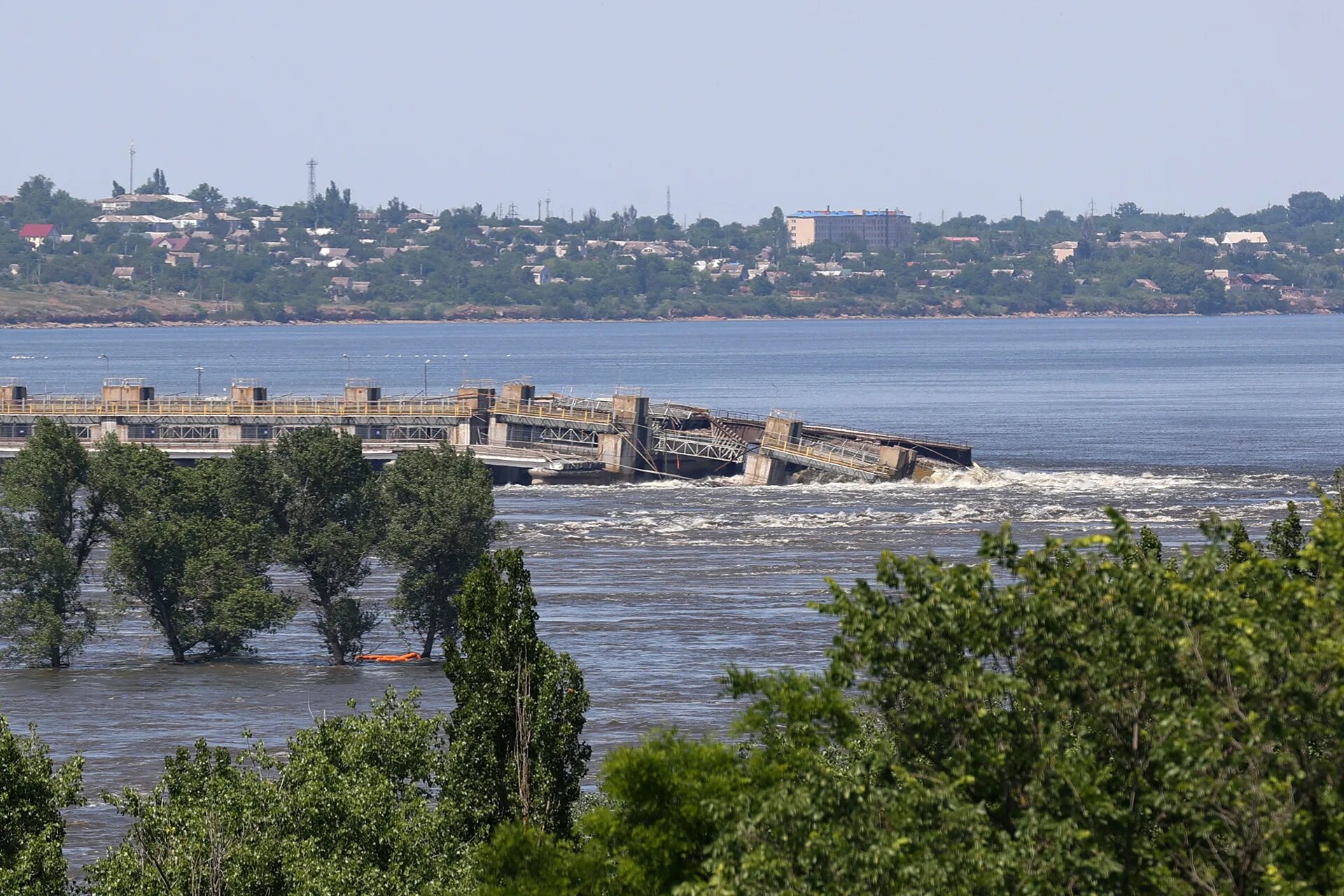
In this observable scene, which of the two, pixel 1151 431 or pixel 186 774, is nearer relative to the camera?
pixel 186 774

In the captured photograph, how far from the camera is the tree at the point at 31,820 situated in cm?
2522

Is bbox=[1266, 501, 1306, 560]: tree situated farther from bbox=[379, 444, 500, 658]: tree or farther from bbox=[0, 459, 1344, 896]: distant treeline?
bbox=[379, 444, 500, 658]: tree

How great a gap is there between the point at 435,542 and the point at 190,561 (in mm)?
7046

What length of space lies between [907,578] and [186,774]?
49.0 ft

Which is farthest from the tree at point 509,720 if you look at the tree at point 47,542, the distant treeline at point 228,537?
the tree at point 47,542

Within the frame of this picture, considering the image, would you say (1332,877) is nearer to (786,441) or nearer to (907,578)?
(907,578)

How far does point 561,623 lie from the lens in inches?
2499

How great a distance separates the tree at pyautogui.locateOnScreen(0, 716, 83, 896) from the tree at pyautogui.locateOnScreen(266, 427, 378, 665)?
28.9 metres

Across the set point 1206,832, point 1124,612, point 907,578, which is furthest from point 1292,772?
point 907,578

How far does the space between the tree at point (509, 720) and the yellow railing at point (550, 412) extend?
274 feet

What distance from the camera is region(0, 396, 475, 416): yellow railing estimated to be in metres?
115

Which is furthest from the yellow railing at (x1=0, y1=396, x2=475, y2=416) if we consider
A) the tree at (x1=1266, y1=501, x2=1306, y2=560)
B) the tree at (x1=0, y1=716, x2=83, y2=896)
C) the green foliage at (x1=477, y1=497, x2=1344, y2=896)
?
the green foliage at (x1=477, y1=497, x2=1344, y2=896)

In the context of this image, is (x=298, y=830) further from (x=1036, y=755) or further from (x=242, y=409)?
(x=242, y=409)

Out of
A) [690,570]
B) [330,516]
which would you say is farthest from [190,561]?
[690,570]
